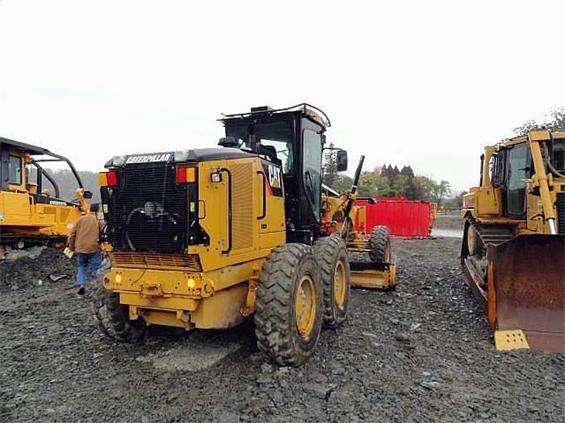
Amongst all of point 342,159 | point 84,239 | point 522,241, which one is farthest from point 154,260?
point 84,239

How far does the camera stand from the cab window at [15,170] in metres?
10.3

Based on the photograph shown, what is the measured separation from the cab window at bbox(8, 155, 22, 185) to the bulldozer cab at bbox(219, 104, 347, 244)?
7.03 metres

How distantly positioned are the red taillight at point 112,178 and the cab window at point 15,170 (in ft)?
25.2

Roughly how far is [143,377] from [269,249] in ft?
5.58

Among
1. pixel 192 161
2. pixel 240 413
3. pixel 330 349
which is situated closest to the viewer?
pixel 240 413

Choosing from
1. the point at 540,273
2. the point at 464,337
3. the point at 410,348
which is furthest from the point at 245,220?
the point at 540,273

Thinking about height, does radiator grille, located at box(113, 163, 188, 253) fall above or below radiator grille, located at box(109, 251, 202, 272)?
above

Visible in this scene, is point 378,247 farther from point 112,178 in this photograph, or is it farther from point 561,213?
point 112,178

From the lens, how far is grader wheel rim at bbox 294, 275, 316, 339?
167 inches

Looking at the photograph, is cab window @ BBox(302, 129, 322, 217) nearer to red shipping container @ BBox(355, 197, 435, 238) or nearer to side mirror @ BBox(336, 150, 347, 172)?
side mirror @ BBox(336, 150, 347, 172)

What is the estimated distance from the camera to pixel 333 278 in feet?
17.3

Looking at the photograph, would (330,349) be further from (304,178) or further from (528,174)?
(528,174)

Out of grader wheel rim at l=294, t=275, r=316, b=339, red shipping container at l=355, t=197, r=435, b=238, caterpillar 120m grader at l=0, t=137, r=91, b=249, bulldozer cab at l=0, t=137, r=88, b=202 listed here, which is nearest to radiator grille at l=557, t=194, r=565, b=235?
grader wheel rim at l=294, t=275, r=316, b=339

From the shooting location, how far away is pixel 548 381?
3.88 m
